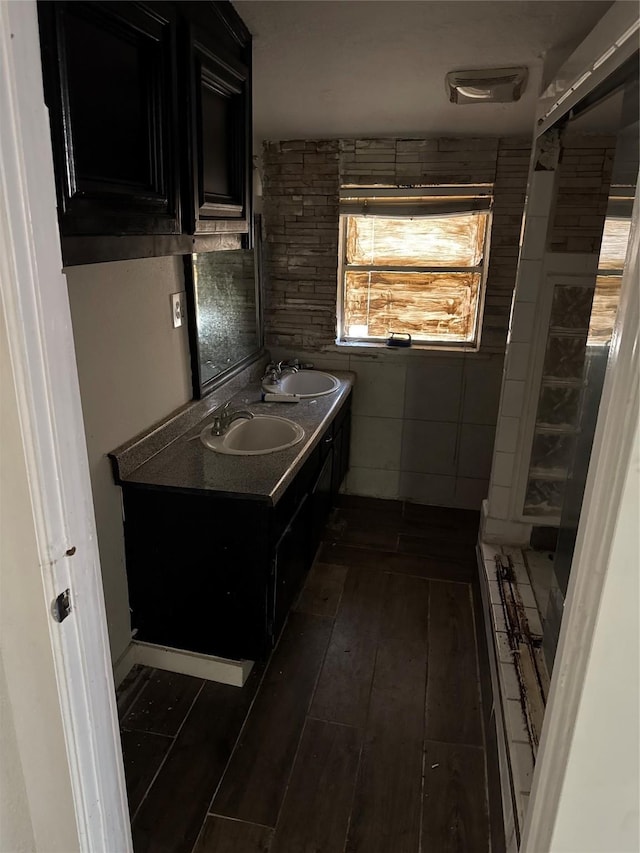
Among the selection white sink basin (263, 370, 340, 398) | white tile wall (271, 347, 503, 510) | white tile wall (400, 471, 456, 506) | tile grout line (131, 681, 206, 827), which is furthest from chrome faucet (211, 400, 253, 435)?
white tile wall (400, 471, 456, 506)

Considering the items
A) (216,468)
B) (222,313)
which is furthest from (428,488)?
(216,468)

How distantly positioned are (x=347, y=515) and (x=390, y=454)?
0.45 metres

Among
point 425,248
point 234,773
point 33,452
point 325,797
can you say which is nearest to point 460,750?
point 325,797

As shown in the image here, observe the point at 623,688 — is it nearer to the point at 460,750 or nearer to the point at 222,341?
the point at 460,750

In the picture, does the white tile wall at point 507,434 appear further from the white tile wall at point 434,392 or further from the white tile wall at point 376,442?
the white tile wall at point 376,442

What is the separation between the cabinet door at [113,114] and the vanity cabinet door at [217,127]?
0.30 feet

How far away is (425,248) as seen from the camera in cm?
302

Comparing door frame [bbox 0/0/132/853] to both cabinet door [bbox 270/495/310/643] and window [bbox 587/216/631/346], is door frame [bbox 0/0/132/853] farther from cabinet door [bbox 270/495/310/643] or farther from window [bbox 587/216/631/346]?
window [bbox 587/216/631/346]

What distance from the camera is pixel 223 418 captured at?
7.13 ft

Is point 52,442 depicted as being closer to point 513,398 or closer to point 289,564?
point 289,564

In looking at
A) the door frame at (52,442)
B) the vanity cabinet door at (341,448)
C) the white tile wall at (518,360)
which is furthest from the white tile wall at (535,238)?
the door frame at (52,442)

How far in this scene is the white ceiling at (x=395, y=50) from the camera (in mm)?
1405

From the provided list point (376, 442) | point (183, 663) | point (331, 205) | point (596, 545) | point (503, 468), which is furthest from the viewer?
point (376, 442)

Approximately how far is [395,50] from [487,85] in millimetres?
413
